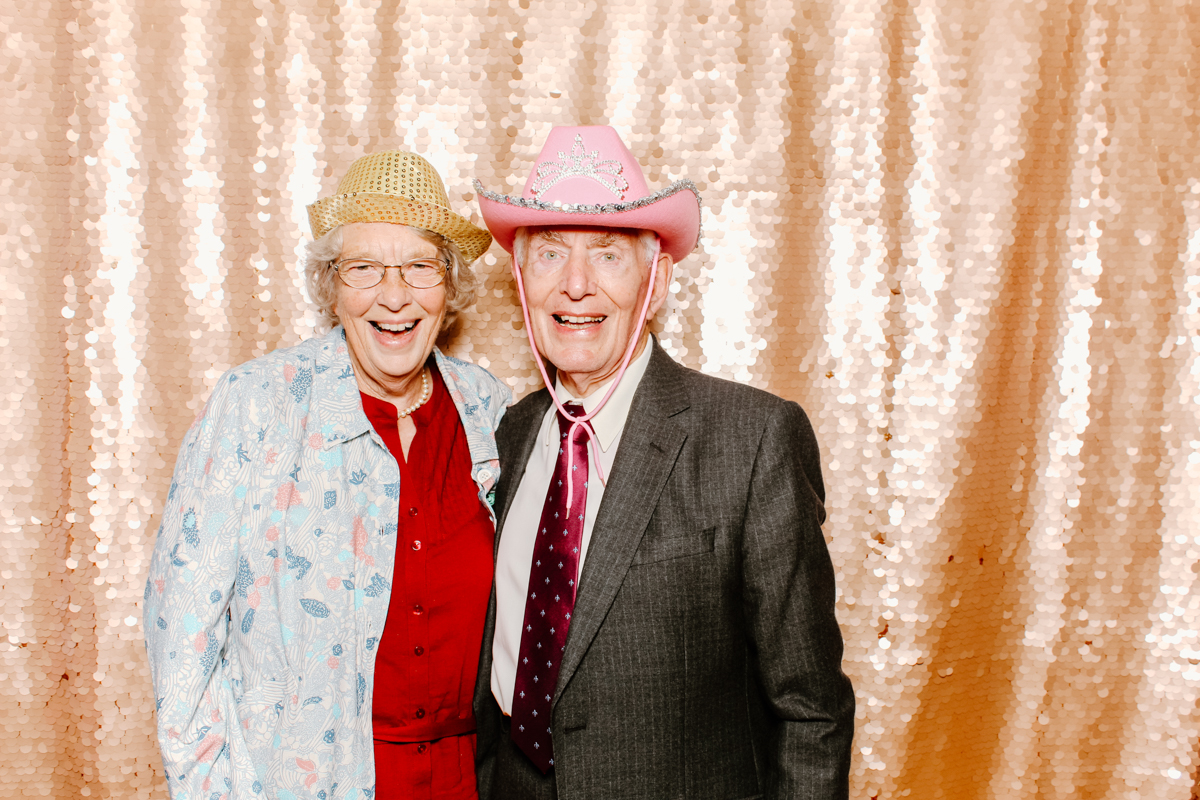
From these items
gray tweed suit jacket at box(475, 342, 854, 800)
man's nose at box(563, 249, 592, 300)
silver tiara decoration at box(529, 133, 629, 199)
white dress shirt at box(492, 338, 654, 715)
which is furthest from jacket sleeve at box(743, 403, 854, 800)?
silver tiara decoration at box(529, 133, 629, 199)

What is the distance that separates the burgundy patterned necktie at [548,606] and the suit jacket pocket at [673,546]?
117 millimetres

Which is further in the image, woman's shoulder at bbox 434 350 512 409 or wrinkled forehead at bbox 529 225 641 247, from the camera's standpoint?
woman's shoulder at bbox 434 350 512 409

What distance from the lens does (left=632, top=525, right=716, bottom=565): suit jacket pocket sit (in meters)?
1.17

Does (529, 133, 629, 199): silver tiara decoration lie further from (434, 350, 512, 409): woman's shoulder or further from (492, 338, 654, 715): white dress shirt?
(434, 350, 512, 409): woman's shoulder

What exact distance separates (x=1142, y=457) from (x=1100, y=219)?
57 centimetres

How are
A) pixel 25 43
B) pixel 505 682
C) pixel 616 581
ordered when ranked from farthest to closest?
pixel 25 43 < pixel 505 682 < pixel 616 581

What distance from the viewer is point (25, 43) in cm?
157

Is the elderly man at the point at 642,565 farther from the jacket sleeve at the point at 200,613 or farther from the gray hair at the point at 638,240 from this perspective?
the jacket sleeve at the point at 200,613

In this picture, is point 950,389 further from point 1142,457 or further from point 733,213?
point 733,213

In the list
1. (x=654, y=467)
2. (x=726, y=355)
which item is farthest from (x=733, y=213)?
(x=654, y=467)

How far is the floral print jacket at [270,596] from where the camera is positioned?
1188 mm

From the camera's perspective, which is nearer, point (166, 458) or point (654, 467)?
point (654, 467)

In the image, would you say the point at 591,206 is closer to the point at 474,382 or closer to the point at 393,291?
the point at 393,291

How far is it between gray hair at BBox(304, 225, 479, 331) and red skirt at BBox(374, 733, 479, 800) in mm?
821
